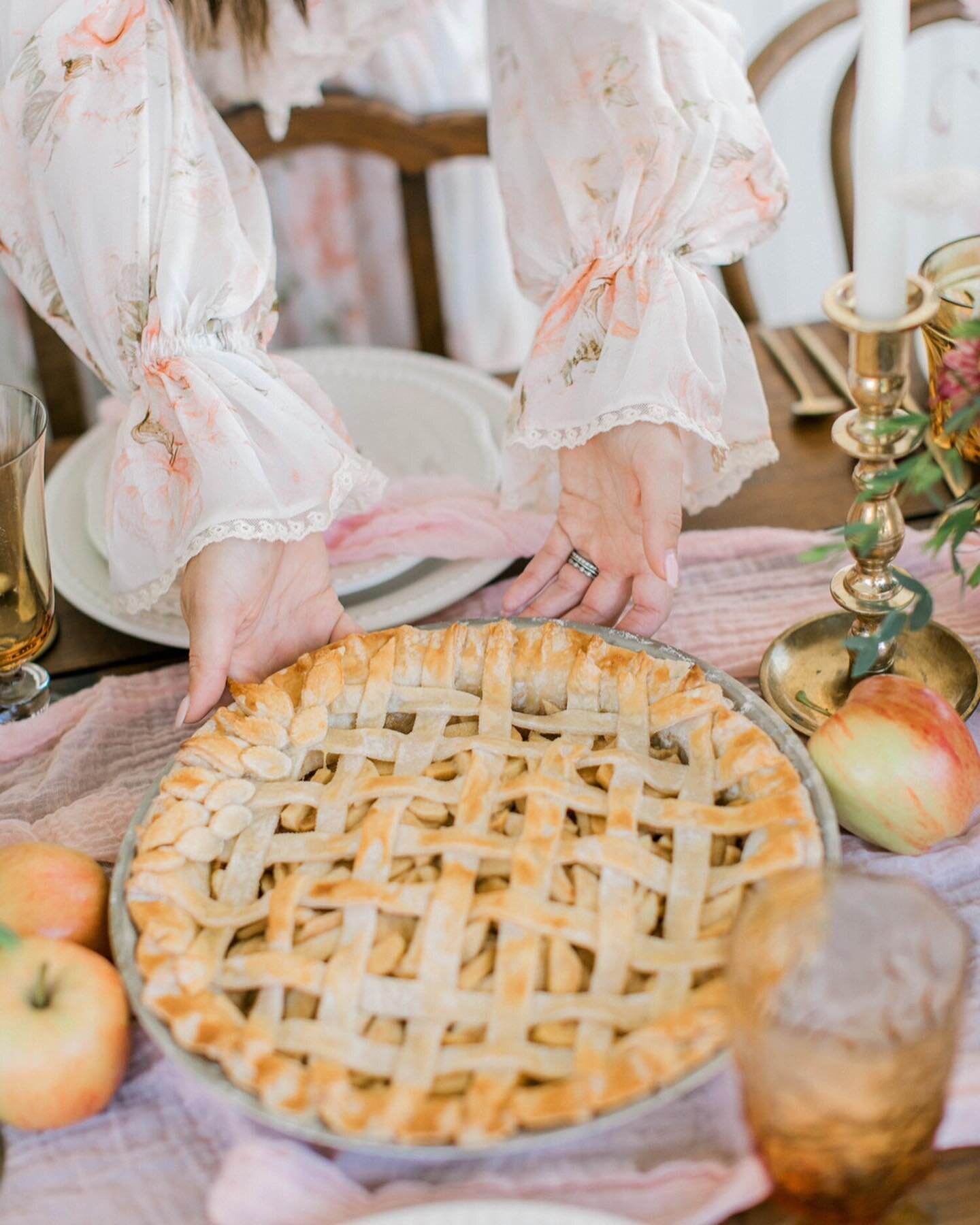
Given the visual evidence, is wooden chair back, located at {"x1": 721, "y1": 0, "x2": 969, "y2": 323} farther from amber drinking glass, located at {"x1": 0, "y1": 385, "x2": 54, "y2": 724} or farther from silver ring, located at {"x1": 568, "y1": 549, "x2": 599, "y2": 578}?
amber drinking glass, located at {"x1": 0, "y1": 385, "x2": 54, "y2": 724}

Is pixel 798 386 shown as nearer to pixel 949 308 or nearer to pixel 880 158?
pixel 949 308

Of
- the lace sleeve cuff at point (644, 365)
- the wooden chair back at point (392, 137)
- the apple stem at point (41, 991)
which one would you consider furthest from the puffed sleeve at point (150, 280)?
the wooden chair back at point (392, 137)

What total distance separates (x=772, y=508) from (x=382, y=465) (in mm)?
327

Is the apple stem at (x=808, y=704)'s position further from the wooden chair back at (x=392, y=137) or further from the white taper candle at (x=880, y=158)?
the wooden chair back at (x=392, y=137)

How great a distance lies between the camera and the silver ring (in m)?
0.88

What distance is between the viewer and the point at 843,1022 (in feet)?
1.63

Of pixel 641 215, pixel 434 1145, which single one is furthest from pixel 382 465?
pixel 434 1145

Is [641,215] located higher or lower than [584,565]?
higher

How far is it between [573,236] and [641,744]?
1.31ft

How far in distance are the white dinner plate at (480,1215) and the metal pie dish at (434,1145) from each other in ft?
0.06

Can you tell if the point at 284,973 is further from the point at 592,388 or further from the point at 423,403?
the point at 423,403

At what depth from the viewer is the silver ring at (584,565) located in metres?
0.88

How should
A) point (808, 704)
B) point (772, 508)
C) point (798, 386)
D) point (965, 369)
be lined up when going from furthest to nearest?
point (798, 386), point (772, 508), point (808, 704), point (965, 369)

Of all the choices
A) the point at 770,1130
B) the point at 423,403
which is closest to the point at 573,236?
the point at 423,403
